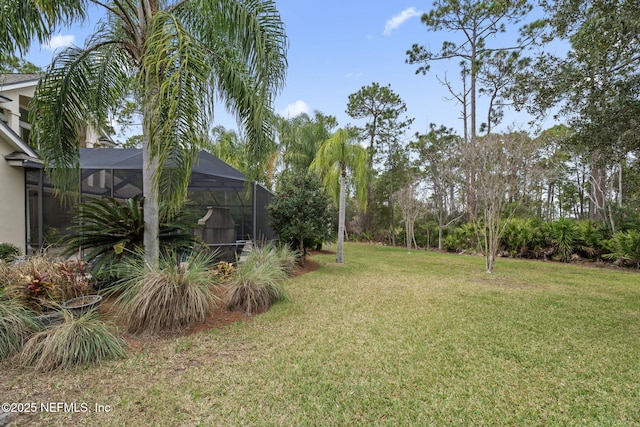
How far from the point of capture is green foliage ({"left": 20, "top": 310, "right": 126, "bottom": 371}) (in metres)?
2.51

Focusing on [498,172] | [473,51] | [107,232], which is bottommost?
[107,232]

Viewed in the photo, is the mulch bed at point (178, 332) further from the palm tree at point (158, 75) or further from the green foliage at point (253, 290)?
the palm tree at point (158, 75)

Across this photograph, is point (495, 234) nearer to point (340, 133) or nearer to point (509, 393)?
point (340, 133)

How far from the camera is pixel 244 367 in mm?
2693

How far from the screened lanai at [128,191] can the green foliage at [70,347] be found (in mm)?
3711

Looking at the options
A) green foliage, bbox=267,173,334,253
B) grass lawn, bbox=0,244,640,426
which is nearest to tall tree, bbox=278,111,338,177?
green foliage, bbox=267,173,334,253

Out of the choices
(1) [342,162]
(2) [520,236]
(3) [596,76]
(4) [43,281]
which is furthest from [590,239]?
(4) [43,281]

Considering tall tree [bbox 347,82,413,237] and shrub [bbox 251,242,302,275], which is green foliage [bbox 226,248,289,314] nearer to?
shrub [bbox 251,242,302,275]

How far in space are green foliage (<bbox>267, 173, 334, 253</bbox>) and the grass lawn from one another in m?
3.09

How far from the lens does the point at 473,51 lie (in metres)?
15.0

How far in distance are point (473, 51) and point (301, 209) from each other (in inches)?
551

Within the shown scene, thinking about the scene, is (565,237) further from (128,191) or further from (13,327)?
(128,191)

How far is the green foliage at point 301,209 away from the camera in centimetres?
766

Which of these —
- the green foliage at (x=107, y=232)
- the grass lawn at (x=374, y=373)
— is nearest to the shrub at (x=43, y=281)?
the green foliage at (x=107, y=232)
